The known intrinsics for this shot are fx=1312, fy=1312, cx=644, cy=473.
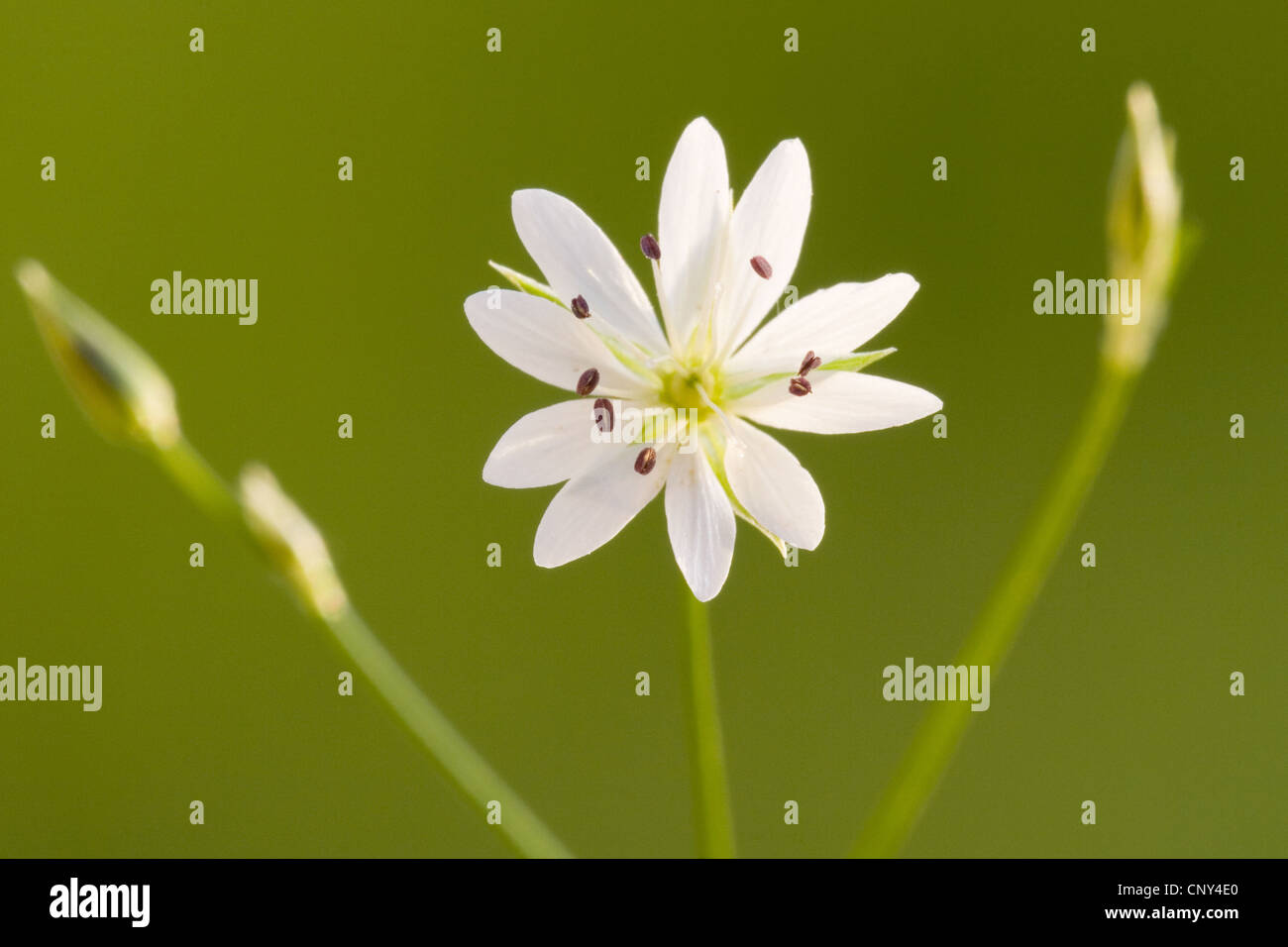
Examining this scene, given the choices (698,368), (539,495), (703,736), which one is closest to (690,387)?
(698,368)

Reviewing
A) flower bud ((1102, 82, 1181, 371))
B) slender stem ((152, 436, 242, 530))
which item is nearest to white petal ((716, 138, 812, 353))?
flower bud ((1102, 82, 1181, 371))

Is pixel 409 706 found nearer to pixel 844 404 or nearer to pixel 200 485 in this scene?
pixel 200 485

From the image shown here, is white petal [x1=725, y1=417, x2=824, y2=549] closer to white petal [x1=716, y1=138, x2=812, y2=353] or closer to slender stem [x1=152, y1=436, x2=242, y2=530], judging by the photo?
white petal [x1=716, y1=138, x2=812, y2=353]

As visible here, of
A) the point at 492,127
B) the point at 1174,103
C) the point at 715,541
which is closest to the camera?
the point at 715,541

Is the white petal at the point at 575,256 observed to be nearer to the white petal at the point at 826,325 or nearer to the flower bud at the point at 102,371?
the white petal at the point at 826,325
